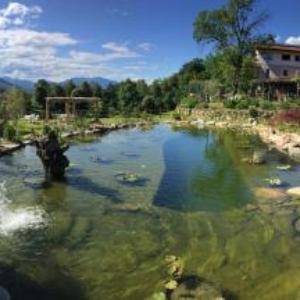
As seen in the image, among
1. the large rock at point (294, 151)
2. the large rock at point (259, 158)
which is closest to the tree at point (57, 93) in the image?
the large rock at point (259, 158)

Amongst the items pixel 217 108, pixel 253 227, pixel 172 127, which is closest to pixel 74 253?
pixel 253 227

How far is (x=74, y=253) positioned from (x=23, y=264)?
124 cm

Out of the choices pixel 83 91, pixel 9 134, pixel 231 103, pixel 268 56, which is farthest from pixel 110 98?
pixel 9 134

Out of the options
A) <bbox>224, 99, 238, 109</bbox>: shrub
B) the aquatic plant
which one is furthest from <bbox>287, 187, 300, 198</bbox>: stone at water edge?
<bbox>224, 99, 238, 109</bbox>: shrub

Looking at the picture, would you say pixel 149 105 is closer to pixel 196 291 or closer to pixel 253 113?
pixel 253 113

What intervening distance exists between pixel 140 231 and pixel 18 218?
3734 millimetres

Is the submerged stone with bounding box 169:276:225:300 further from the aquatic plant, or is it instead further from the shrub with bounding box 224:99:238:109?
the shrub with bounding box 224:99:238:109

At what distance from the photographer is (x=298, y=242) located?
12.1 metres

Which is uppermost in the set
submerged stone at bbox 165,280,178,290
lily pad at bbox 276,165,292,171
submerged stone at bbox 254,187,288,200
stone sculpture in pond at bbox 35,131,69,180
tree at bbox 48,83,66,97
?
tree at bbox 48,83,66,97

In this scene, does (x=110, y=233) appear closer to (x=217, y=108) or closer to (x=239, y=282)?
(x=239, y=282)

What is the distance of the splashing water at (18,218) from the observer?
12.9m

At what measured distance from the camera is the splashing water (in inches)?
508

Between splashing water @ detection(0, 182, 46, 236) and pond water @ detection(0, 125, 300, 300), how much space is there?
30 mm

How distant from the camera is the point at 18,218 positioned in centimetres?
1378
